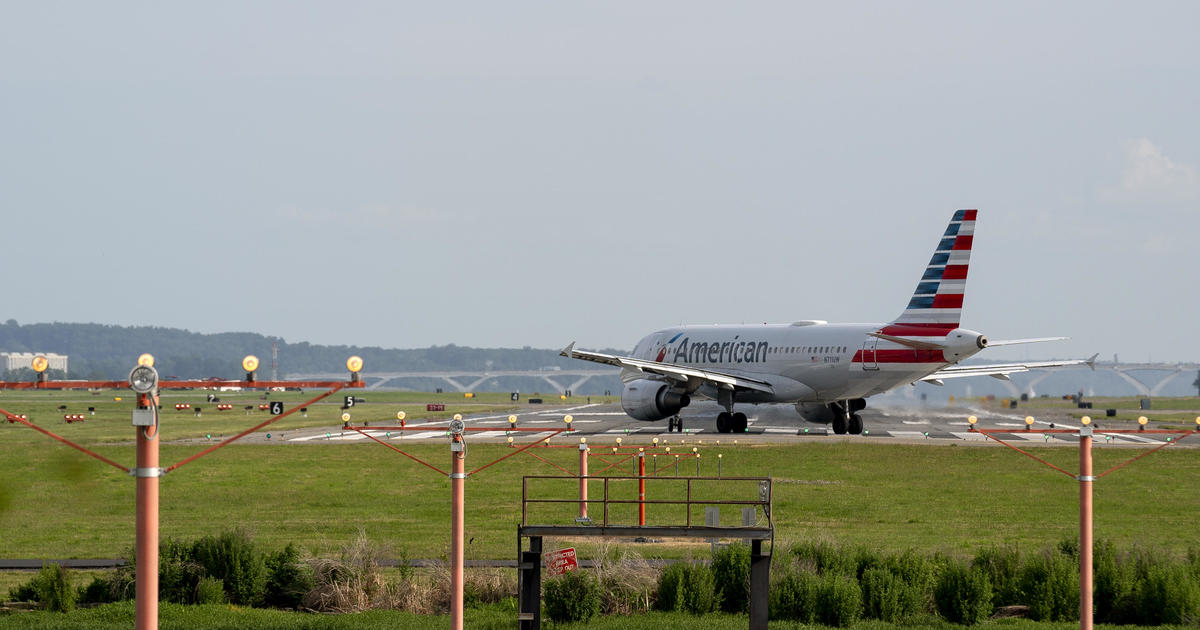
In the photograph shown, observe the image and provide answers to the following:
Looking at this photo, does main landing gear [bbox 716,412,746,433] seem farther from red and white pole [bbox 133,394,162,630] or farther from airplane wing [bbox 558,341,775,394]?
red and white pole [bbox 133,394,162,630]

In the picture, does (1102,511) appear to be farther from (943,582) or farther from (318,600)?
(318,600)

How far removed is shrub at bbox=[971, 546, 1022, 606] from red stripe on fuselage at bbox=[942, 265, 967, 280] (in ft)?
107

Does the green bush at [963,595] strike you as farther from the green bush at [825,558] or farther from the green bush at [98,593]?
the green bush at [98,593]

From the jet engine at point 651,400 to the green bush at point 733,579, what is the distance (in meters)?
41.5

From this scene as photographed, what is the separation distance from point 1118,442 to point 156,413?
59.0m

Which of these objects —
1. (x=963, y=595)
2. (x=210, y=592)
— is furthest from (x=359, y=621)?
(x=963, y=595)

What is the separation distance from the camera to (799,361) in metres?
66.4

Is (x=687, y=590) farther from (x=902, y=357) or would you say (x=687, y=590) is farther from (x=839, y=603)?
(x=902, y=357)

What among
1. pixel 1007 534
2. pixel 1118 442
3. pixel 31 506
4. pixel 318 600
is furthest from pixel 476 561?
pixel 1118 442

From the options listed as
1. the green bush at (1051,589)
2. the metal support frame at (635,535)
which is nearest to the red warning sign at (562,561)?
the metal support frame at (635,535)

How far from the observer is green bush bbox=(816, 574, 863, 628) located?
970 inches

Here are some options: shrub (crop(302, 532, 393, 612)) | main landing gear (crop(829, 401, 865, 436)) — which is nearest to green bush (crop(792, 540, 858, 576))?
shrub (crop(302, 532, 393, 612))

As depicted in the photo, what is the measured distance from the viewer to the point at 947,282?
5906cm

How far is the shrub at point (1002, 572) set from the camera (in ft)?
84.6
